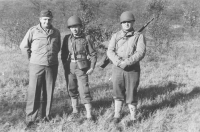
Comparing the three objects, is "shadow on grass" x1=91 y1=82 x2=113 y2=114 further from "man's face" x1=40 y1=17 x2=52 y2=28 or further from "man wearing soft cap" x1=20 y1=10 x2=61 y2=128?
"man's face" x1=40 y1=17 x2=52 y2=28

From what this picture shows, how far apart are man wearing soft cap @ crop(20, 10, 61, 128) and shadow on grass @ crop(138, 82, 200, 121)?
1926mm

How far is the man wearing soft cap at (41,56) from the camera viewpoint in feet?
11.2

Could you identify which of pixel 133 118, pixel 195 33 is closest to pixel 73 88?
pixel 133 118

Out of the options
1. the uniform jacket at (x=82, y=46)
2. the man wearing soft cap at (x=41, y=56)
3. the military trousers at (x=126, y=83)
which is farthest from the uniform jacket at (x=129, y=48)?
the man wearing soft cap at (x=41, y=56)

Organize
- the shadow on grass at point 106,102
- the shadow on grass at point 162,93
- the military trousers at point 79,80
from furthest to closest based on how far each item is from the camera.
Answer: the shadow on grass at point 162,93 < the shadow on grass at point 106,102 < the military trousers at point 79,80

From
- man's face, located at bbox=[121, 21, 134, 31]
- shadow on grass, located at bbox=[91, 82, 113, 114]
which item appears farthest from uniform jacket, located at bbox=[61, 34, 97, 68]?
shadow on grass, located at bbox=[91, 82, 113, 114]

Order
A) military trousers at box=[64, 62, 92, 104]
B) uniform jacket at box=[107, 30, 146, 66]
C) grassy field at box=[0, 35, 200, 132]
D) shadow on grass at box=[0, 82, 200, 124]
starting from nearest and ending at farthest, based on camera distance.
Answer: uniform jacket at box=[107, 30, 146, 66], grassy field at box=[0, 35, 200, 132], military trousers at box=[64, 62, 92, 104], shadow on grass at box=[0, 82, 200, 124]

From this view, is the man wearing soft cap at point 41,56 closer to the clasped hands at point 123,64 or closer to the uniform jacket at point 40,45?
the uniform jacket at point 40,45

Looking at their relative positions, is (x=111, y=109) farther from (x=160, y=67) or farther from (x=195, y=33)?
(x=195, y=33)

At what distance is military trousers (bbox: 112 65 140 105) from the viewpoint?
11.7 feet

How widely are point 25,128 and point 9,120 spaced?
653mm

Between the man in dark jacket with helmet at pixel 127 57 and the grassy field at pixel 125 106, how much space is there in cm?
54

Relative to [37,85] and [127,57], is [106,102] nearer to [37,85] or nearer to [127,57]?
[127,57]

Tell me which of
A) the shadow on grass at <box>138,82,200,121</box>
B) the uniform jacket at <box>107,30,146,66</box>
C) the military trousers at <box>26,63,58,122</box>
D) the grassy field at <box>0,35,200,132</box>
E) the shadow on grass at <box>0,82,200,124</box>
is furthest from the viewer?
the shadow on grass at <box>138,82,200,121</box>
